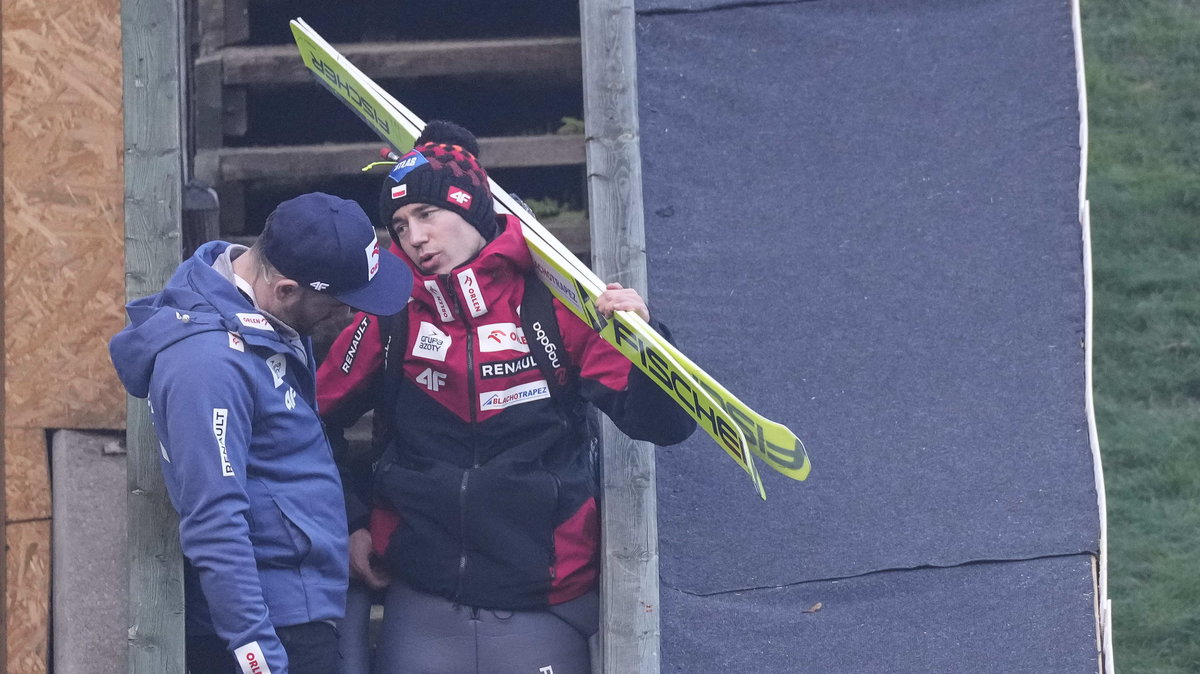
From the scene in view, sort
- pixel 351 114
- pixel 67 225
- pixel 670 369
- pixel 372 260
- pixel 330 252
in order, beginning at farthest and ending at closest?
pixel 351 114 → pixel 67 225 → pixel 670 369 → pixel 372 260 → pixel 330 252

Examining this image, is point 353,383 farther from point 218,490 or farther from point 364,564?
point 218,490

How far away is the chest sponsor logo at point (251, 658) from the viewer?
9.66 feet

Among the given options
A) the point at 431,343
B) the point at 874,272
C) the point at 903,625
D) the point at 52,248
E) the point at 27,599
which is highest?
the point at 52,248

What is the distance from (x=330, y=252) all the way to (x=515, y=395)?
70 cm

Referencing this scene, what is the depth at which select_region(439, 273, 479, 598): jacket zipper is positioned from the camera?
3537 mm

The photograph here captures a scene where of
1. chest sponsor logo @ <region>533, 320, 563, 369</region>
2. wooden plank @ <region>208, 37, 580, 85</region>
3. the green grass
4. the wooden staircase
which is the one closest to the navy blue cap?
chest sponsor logo @ <region>533, 320, 563, 369</region>

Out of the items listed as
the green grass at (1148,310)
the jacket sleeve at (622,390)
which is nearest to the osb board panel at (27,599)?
the jacket sleeve at (622,390)

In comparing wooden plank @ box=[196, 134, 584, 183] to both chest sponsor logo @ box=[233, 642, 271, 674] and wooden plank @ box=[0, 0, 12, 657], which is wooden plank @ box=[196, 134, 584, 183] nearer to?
wooden plank @ box=[0, 0, 12, 657]

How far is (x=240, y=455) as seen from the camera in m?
3.02

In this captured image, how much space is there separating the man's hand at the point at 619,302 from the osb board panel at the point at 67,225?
2039 millimetres

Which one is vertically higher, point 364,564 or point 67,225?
point 67,225

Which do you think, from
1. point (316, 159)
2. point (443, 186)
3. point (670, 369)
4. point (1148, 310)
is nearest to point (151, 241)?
point (316, 159)

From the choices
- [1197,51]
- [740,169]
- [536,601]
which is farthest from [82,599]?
[1197,51]

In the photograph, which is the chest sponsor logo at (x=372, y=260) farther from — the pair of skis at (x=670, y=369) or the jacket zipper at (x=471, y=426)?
the pair of skis at (x=670, y=369)
